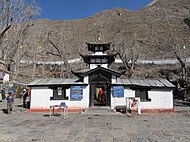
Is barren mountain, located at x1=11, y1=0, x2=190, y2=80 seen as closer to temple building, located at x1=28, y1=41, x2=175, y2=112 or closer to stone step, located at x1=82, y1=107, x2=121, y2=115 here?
temple building, located at x1=28, y1=41, x2=175, y2=112

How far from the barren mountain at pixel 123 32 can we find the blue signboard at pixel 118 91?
28897 millimetres

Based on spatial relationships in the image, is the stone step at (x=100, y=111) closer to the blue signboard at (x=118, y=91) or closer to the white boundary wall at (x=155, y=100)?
the white boundary wall at (x=155, y=100)

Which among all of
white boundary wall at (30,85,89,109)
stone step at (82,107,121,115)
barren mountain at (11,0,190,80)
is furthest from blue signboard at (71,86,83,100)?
barren mountain at (11,0,190,80)

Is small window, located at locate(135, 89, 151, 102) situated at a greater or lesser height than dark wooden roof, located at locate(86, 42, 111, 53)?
lesser

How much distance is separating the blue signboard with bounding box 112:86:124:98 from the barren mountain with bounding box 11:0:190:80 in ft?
94.8

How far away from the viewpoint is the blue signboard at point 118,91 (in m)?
18.2

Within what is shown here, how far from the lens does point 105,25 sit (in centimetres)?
9769

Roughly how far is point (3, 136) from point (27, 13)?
2052 cm

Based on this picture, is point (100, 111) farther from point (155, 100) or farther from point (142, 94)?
point (155, 100)

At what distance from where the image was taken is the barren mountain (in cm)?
5424

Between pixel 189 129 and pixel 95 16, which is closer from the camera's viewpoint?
pixel 189 129

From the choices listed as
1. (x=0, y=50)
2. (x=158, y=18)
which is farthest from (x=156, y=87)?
(x=158, y=18)

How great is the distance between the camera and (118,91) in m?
18.3

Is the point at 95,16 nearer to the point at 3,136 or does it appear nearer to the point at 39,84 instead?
the point at 39,84
